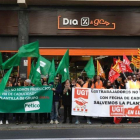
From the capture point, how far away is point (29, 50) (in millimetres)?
11008

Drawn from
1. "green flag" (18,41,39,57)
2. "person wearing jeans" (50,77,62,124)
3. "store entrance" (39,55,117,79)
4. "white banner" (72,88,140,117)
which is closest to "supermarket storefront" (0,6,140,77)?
"store entrance" (39,55,117,79)

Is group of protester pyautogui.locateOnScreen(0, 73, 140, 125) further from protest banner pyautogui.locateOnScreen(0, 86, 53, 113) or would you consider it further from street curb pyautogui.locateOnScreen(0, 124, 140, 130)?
street curb pyautogui.locateOnScreen(0, 124, 140, 130)

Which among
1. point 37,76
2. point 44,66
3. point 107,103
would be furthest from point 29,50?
point 107,103

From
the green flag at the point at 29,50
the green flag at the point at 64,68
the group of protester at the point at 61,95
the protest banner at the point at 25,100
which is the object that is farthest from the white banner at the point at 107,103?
the green flag at the point at 29,50

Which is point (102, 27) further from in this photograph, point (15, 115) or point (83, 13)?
point (15, 115)

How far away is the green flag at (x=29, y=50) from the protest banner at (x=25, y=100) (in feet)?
4.49

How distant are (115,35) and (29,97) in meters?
7.20

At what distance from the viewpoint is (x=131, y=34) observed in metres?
16.2

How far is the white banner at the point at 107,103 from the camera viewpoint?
11406 mm

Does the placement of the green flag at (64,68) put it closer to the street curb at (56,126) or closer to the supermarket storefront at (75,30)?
the street curb at (56,126)

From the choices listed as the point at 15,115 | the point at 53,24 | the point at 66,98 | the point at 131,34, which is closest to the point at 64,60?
the point at 66,98

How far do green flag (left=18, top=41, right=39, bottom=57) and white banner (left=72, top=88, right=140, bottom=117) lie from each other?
8.13ft

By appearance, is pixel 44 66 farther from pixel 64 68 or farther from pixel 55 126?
pixel 55 126

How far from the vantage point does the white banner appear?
37.4 feet
